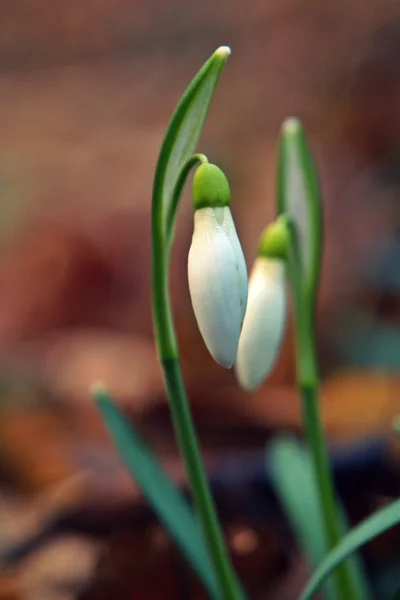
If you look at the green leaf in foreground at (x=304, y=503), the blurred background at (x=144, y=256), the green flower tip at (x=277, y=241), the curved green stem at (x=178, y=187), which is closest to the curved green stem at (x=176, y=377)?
the curved green stem at (x=178, y=187)

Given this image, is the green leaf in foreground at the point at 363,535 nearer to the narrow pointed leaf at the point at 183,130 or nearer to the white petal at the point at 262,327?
the white petal at the point at 262,327

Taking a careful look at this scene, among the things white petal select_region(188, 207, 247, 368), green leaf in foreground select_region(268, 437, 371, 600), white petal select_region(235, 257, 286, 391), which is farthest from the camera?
green leaf in foreground select_region(268, 437, 371, 600)

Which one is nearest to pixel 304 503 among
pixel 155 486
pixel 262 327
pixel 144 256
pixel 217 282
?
pixel 155 486

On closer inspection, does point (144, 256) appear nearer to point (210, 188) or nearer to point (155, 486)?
point (155, 486)

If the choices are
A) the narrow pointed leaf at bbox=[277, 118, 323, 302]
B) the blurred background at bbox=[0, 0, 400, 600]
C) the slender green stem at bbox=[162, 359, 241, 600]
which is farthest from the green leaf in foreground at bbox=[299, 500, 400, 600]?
the blurred background at bbox=[0, 0, 400, 600]

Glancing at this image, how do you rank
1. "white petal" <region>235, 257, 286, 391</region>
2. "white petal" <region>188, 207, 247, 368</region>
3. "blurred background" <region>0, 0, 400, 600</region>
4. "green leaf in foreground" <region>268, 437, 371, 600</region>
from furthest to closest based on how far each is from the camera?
"blurred background" <region>0, 0, 400, 600</region>
"green leaf in foreground" <region>268, 437, 371, 600</region>
"white petal" <region>235, 257, 286, 391</region>
"white petal" <region>188, 207, 247, 368</region>

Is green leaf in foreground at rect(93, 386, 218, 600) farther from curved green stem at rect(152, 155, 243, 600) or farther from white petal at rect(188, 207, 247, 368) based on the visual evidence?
white petal at rect(188, 207, 247, 368)

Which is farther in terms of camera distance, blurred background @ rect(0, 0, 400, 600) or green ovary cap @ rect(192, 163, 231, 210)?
blurred background @ rect(0, 0, 400, 600)

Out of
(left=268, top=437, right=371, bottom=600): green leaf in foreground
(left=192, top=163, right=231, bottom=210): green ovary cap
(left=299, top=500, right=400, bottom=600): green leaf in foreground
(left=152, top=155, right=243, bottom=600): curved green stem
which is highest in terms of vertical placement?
(left=192, top=163, right=231, bottom=210): green ovary cap
